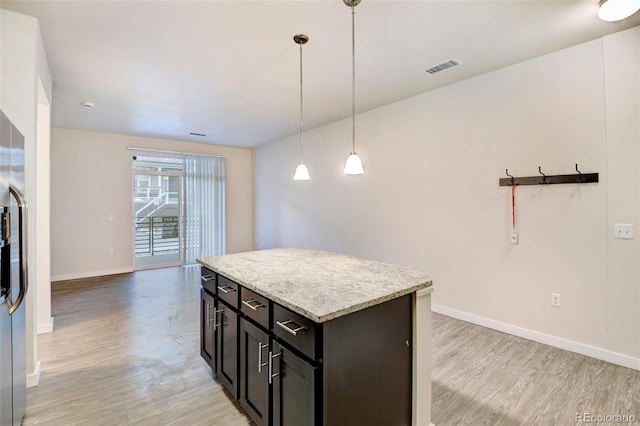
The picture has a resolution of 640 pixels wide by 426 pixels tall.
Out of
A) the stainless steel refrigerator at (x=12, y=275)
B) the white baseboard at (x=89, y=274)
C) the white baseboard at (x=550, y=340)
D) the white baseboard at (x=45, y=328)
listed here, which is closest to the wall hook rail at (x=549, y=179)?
the white baseboard at (x=550, y=340)

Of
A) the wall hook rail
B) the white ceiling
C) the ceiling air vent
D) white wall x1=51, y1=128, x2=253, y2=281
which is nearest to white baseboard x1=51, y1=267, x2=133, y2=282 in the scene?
white wall x1=51, y1=128, x2=253, y2=281

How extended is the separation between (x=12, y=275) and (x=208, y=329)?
1.24 metres

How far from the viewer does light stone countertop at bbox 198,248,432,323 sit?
1.39m

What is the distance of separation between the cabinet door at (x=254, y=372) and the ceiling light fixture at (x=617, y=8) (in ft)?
10.1

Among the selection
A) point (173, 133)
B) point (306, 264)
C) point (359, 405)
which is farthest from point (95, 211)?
point (359, 405)

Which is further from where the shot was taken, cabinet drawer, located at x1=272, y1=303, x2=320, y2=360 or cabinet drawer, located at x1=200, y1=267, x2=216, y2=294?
cabinet drawer, located at x1=200, y1=267, x2=216, y2=294

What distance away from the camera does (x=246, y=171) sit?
7.60 metres

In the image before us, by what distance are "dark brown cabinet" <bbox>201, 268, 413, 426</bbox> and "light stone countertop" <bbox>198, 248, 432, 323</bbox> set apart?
67 mm

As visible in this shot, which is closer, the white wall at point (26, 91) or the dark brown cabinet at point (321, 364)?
the dark brown cabinet at point (321, 364)

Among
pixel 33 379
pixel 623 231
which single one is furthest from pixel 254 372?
pixel 623 231

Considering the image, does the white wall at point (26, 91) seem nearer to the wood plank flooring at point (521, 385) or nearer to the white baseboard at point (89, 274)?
the wood plank flooring at point (521, 385)

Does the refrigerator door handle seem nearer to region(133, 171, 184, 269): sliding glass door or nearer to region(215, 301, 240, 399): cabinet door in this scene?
region(215, 301, 240, 399): cabinet door

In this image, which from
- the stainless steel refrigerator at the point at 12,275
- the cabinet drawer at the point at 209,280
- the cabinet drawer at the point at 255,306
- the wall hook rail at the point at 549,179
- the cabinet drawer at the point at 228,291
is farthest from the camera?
the wall hook rail at the point at 549,179

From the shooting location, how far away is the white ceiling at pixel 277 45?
7.15 feet
